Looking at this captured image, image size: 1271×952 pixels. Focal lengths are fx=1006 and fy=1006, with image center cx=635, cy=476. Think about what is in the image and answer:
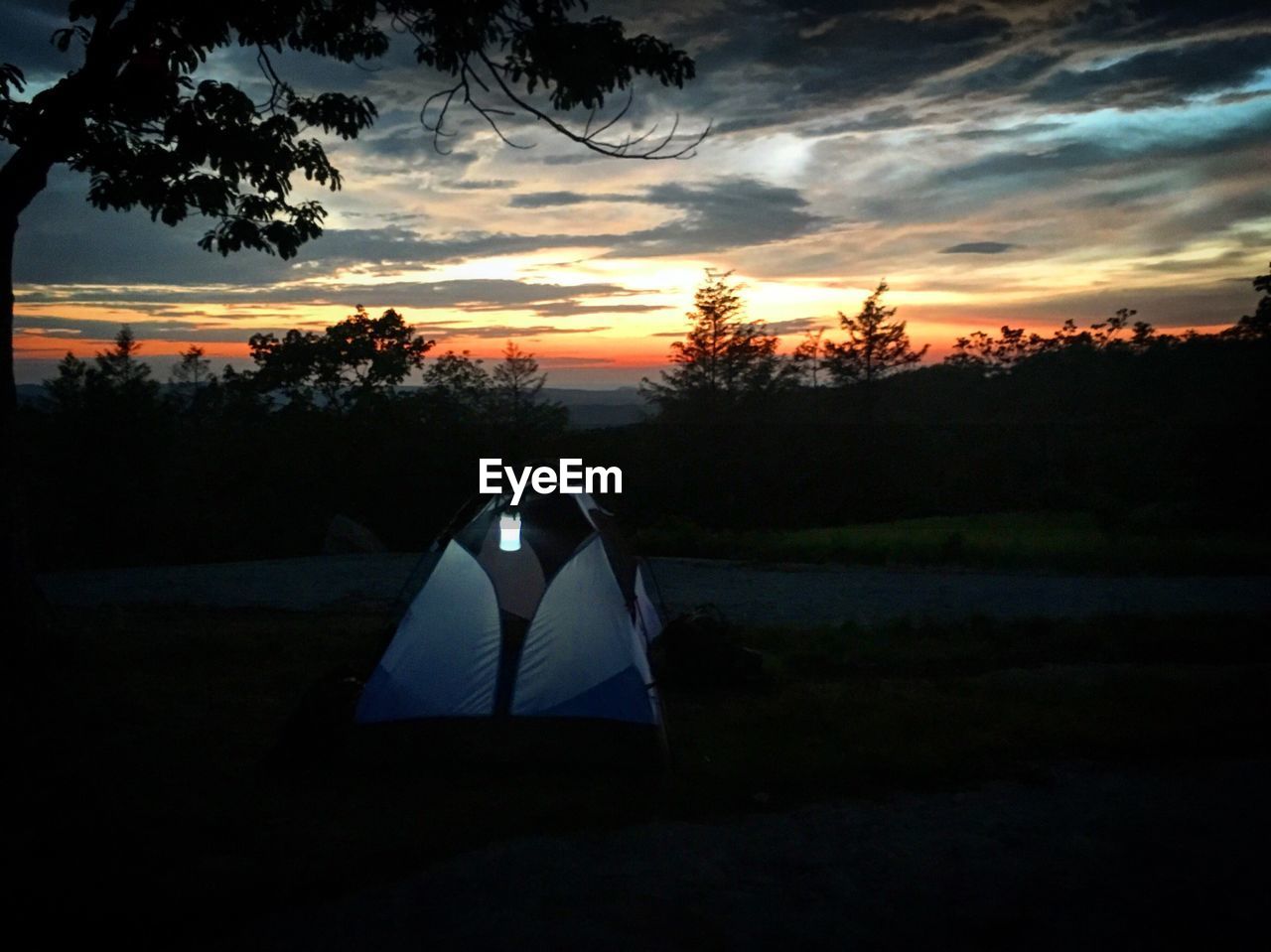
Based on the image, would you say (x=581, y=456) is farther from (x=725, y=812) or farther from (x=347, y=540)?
(x=725, y=812)

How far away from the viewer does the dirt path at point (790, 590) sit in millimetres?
11445

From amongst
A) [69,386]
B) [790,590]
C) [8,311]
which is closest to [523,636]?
[8,311]

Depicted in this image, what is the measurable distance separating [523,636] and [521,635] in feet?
0.75

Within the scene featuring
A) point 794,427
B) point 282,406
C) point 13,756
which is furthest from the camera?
point 282,406

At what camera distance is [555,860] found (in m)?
4.65

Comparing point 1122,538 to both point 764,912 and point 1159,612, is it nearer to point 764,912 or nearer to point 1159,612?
point 1159,612

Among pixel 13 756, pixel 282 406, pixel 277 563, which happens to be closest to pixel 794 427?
pixel 277 563

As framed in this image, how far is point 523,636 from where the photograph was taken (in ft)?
20.9

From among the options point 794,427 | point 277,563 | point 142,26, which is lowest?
point 277,563

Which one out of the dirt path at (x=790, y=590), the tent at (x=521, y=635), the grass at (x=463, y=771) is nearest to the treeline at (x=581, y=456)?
the dirt path at (x=790, y=590)

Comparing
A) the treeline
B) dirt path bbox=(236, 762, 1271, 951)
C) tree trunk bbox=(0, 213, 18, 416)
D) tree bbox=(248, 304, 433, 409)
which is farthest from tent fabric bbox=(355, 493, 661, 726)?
tree bbox=(248, 304, 433, 409)

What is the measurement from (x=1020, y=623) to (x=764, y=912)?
23.4ft

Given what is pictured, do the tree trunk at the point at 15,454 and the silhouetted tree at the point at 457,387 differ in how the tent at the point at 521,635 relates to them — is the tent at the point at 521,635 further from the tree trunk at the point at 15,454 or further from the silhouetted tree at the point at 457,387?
the silhouetted tree at the point at 457,387

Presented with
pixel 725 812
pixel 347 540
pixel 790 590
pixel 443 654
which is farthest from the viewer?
pixel 347 540
